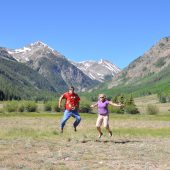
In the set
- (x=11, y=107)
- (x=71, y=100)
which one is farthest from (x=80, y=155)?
(x=11, y=107)

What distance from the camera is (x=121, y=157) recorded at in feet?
65.9

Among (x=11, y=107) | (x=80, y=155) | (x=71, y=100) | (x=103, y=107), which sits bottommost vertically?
(x=80, y=155)

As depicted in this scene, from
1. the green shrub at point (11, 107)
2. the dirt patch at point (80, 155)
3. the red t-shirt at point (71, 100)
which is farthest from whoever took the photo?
the green shrub at point (11, 107)

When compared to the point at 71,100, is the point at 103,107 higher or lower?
lower

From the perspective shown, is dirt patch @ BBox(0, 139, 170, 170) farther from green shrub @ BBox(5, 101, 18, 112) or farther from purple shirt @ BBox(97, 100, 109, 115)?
green shrub @ BBox(5, 101, 18, 112)

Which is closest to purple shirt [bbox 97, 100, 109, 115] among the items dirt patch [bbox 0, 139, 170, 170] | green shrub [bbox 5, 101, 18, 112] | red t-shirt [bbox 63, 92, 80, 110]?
red t-shirt [bbox 63, 92, 80, 110]

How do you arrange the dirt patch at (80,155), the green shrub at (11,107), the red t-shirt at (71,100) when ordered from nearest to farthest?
the dirt patch at (80,155), the red t-shirt at (71,100), the green shrub at (11,107)

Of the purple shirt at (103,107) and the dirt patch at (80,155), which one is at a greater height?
the purple shirt at (103,107)

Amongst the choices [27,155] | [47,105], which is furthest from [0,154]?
[47,105]

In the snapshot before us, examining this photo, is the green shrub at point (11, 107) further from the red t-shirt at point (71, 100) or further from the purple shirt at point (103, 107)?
the purple shirt at point (103, 107)

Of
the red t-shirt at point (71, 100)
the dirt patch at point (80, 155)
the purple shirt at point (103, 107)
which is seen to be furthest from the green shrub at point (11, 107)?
the dirt patch at point (80, 155)

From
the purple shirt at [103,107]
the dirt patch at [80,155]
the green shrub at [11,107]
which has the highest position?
the green shrub at [11,107]

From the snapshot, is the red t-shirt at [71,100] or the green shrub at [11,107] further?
the green shrub at [11,107]

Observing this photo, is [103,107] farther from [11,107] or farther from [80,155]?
[11,107]
